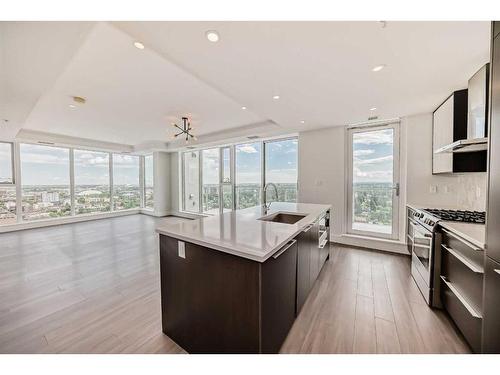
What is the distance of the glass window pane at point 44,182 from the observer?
565 centimetres

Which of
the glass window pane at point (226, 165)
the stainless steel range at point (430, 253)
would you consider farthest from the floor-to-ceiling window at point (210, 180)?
the stainless steel range at point (430, 253)

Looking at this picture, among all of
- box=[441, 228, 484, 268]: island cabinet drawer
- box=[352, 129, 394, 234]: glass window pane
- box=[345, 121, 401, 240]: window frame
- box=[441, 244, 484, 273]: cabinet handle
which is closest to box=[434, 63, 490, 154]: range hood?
box=[441, 228, 484, 268]: island cabinet drawer

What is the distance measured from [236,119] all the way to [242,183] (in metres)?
2.24

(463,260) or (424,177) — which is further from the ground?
(424,177)

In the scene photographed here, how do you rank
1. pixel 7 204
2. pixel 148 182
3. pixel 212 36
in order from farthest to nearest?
pixel 148 182
pixel 7 204
pixel 212 36

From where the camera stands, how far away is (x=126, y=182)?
7875 mm

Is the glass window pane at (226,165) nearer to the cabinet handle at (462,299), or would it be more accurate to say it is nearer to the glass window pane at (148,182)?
the glass window pane at (148,182)

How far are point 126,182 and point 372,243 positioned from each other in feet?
27.7

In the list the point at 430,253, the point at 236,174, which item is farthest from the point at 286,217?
the point at 236,174

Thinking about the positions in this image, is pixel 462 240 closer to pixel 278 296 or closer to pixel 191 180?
pixel 278 296

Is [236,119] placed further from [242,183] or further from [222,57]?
[222,57]

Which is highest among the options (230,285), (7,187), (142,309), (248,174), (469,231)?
(248,174)

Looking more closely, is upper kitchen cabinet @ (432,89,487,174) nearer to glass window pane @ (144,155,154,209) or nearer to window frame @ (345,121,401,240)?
window frame @ (345,121,401,240)
